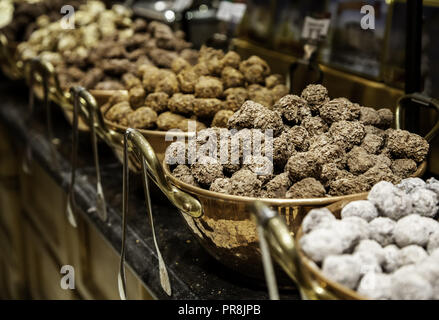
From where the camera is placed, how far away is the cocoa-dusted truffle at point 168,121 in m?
1.19

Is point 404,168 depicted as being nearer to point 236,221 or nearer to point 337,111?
point 337,111

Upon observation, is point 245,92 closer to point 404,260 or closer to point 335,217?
point 335,217

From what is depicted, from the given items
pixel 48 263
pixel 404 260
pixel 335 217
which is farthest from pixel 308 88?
pixel 48 263

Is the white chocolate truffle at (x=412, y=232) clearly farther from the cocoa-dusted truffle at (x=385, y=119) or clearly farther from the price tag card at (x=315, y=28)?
the price tag card at (x=315, y=28)

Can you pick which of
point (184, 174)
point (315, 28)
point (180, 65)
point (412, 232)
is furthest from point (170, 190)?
point (315, 28)

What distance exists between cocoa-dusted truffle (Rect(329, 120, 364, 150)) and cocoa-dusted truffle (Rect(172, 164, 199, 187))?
258 millimetres

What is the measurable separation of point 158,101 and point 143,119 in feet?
0.23

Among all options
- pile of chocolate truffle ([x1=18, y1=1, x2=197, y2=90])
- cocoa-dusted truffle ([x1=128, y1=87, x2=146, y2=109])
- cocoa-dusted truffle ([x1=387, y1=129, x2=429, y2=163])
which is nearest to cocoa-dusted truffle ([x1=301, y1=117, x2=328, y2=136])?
cocoa-dusted truffle ([x1=387, y1=129, x2=429, y2=163])

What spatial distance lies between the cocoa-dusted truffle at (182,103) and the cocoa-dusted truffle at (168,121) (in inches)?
0.7

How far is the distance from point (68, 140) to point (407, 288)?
5.01 feet

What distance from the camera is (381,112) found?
39.2 inches

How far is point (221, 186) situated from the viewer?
2.76 ft

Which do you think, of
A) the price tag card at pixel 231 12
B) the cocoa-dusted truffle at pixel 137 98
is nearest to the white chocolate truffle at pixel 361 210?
the cocoa-dusted truffle at pixel 137 98
